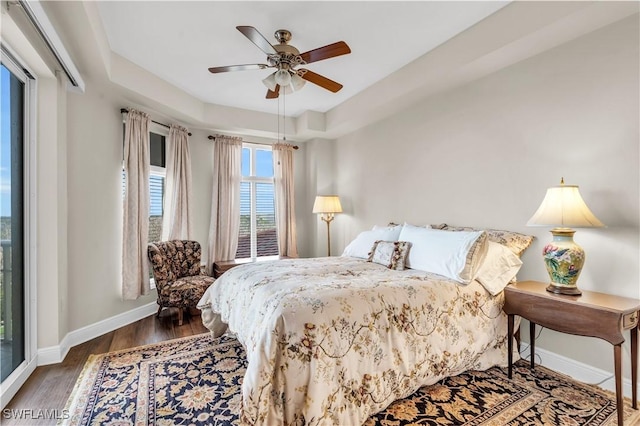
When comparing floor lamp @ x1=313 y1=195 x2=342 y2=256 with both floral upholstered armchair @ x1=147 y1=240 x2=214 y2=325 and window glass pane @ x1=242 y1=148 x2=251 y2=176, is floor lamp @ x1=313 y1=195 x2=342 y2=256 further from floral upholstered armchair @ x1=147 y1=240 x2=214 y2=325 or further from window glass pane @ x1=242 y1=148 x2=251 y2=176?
floral upholstered armchair @ x1=147 y1=240 x2=214 y2=325

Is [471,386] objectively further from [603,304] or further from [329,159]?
[329,159]

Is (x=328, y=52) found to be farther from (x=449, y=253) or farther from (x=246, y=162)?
(x=246, y=162)

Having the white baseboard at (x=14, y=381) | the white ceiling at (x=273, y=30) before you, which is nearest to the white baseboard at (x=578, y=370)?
the white ceiling at (x=273, y=30)

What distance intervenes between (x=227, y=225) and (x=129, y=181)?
1.47m

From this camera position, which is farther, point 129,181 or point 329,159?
point 329,159

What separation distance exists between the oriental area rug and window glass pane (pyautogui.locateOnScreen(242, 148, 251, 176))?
10.1ft

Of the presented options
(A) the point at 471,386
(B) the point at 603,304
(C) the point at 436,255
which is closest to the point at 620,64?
(B) the point at 603,304

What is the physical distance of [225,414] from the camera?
1.86 metres

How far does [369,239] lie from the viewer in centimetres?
338

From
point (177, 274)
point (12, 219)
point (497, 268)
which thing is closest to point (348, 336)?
point (497, 268)

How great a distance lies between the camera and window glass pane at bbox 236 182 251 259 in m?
4.89

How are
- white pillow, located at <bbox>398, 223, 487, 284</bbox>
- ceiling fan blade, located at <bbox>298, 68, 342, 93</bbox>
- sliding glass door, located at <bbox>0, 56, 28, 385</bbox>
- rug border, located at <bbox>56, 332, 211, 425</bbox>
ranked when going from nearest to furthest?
rug border, located at <bbox>56, 332, 211, 425</bbox> → sliding glass door, located at <bbox>0, 56, 28, 385</bbox> → white pillow, located at <bbox>398, 223, 487, 284</bbox> → ceiling fan blade, located at <bbox>298, 68, 342, 93</bbox>

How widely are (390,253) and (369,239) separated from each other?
554 millimetres

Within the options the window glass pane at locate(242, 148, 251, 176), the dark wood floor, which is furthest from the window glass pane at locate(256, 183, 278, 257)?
the dark wood floor
